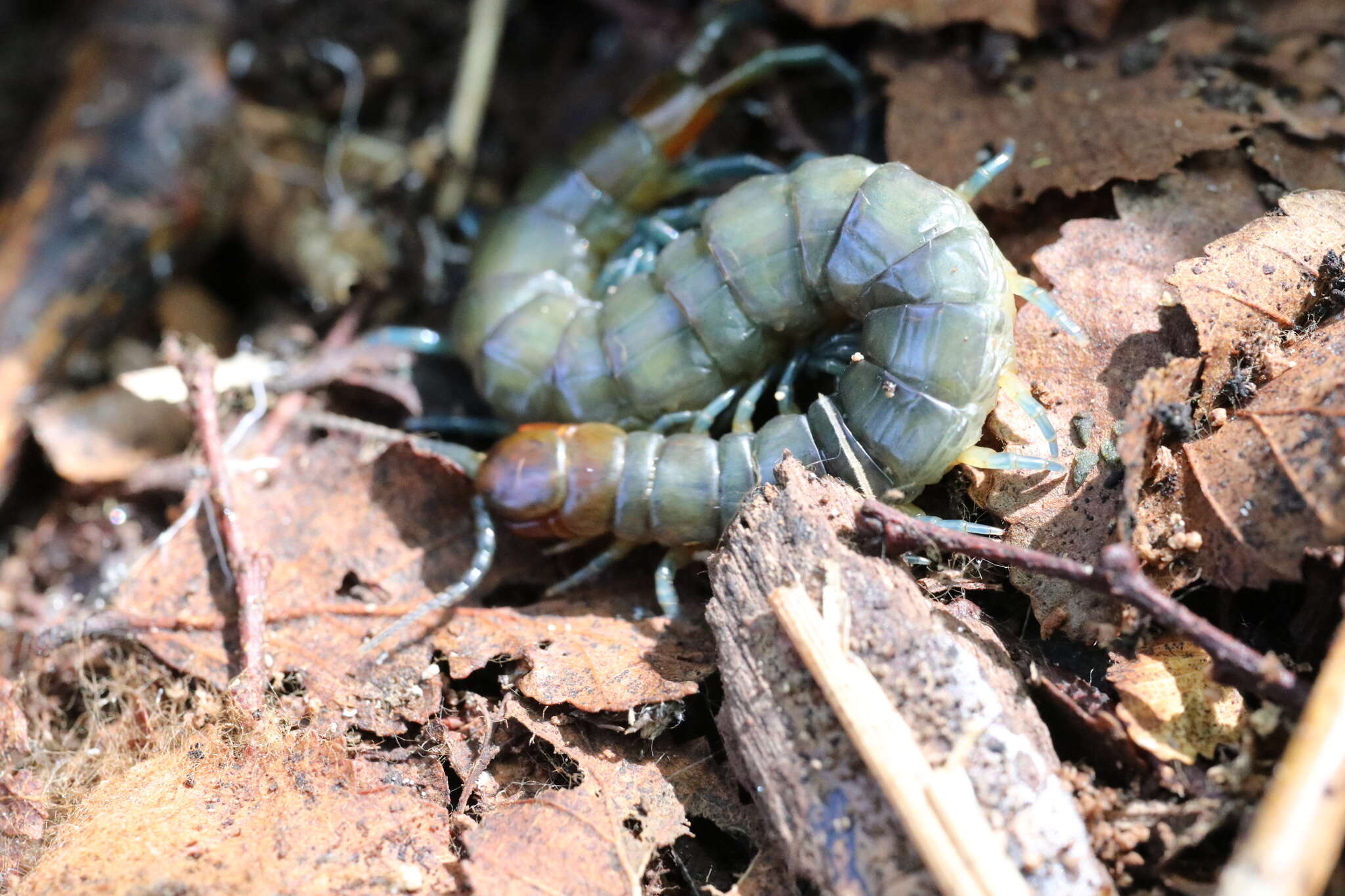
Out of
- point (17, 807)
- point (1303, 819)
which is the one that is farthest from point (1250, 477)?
point (17, 807)

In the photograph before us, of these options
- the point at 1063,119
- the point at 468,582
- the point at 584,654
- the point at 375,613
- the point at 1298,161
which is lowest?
the point at 375,613

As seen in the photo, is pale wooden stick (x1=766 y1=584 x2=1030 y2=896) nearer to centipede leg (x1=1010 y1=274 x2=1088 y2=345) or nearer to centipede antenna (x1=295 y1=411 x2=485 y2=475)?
centipede leg (x1=1010 y1=274 x2=1088 y2=345)

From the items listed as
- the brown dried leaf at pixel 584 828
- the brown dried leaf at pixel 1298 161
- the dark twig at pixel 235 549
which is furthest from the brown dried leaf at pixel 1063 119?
the dark twig at pixel 235 549

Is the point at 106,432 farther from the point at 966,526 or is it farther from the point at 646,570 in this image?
the point at 966,526

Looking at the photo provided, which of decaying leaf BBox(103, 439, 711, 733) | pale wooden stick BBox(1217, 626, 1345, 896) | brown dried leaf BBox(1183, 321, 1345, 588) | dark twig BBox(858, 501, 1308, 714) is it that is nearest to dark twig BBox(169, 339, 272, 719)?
decaying leaf BBox(103, 439, 711, 733)

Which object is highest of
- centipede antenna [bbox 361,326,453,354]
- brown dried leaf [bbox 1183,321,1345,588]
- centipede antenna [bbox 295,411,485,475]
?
brown dried leaf [bbox 1183,321,1345,588]

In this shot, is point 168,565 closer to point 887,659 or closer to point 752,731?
point 752,731
